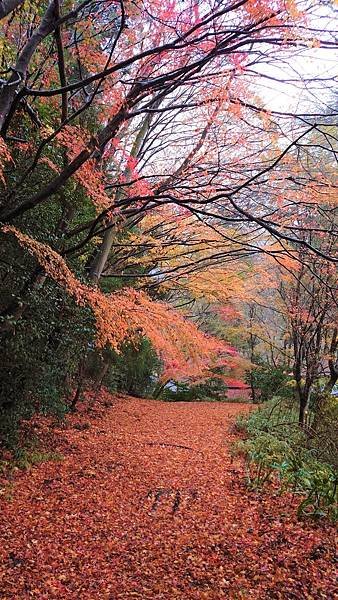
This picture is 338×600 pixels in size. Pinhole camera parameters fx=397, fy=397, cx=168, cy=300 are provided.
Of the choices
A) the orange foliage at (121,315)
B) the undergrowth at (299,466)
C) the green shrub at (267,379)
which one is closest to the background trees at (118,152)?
the orange foliage at (121,315)

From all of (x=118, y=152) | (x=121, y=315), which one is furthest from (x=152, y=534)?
(x=118, y=152)

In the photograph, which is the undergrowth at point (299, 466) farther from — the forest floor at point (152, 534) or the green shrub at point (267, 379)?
the green shrub at point (267, 379)

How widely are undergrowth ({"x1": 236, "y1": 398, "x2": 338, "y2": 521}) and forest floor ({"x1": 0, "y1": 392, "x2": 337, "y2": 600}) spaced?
7.1 inches

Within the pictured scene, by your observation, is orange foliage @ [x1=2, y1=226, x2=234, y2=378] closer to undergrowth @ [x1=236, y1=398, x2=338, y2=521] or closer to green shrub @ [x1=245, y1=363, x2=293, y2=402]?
undergrowth @ [x1=236, y1=398, x2=338, y2=521]

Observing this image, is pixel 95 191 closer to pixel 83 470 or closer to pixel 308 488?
pixel 83 470

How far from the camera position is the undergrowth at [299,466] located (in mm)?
3609

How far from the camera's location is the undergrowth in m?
3.61

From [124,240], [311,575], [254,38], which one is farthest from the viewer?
[124,240]

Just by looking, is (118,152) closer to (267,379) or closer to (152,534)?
(152,534)

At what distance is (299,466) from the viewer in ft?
14.9

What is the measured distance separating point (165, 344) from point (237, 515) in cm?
291

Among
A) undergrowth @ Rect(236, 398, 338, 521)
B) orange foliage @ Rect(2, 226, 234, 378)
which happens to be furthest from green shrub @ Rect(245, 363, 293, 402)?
orange foliage @ Rect(2, 226, 234, 378)

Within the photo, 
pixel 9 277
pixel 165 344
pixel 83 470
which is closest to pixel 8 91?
pixel 9 277

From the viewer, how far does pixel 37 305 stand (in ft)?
15.2
